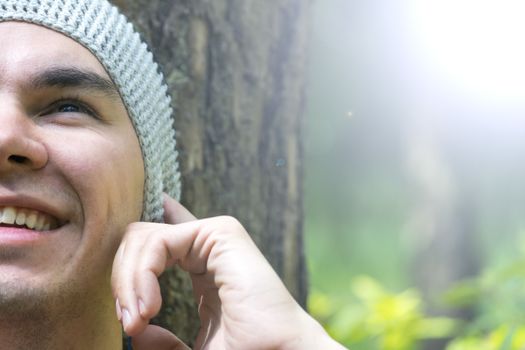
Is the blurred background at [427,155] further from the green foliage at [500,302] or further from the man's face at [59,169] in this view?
the man's face at [59,169]

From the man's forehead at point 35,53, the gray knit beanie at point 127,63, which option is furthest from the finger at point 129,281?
the man's forehead at point 35,53

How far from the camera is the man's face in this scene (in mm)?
1495

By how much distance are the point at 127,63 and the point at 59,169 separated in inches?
14.1

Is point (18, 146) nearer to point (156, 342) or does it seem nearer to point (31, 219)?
point (31, 219)

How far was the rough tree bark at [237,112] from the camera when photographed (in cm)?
225

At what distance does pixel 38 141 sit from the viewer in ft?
5.09

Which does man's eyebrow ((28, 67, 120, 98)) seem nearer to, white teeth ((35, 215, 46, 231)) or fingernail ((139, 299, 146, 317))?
white teeth ((35, 215, 46, 231))

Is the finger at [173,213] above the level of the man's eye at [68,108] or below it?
below

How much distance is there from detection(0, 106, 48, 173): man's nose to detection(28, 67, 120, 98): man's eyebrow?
3.7 inches

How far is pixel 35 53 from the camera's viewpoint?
5.36 feet

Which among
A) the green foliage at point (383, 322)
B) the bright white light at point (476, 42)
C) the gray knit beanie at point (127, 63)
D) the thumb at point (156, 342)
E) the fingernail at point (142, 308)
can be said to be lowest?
the fingernail at point (142, 308)

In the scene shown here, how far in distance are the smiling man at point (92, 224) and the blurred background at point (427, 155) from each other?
1.53 metres

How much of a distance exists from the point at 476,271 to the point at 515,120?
3.57 feet

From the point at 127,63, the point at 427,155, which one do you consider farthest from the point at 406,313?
the point at 427,155
